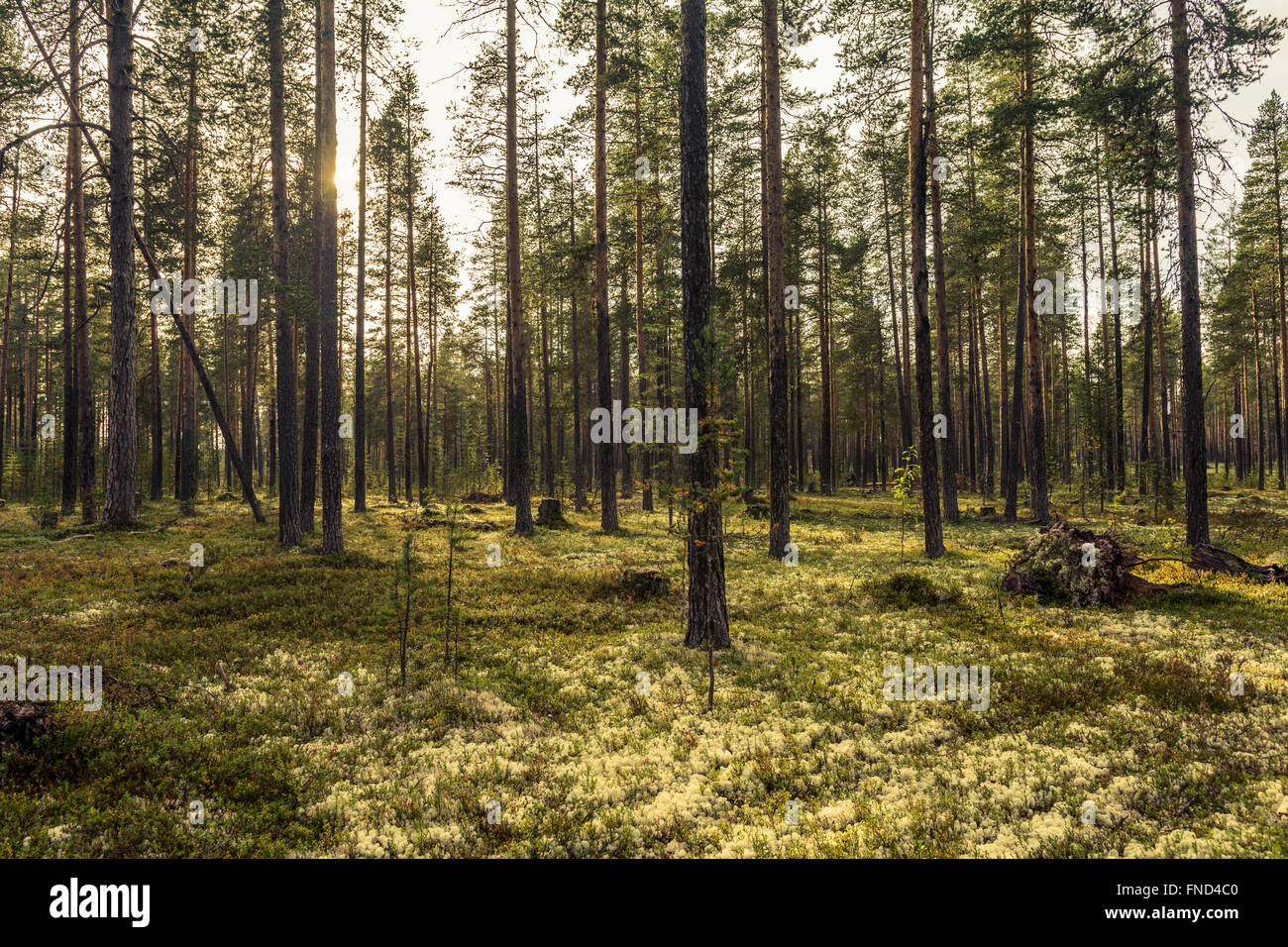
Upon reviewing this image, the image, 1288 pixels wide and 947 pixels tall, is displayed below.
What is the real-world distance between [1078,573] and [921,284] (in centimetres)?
753

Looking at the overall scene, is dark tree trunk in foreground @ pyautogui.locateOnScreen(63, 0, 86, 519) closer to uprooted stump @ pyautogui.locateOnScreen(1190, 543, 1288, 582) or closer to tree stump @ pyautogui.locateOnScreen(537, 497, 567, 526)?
tree stump @ pyautogui.locateOnScreen(537, 497, 567, 526)

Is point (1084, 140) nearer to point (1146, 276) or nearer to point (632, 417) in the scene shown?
point (1146, 276)

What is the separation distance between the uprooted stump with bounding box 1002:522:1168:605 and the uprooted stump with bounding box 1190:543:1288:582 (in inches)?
81.1

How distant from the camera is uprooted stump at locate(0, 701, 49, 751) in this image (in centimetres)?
452

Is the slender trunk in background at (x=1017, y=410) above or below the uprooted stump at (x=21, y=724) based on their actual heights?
above

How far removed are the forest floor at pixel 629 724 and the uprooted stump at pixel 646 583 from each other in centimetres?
29

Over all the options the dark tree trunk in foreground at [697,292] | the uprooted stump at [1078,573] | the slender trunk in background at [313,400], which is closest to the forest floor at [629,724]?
the uprooted stump at [1078,573]

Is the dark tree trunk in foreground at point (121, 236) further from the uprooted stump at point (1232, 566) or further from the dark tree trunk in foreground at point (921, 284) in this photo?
the uprooted stump at point (1232, 566)

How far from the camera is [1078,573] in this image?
385 inches

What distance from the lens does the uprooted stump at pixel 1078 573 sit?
9.54m

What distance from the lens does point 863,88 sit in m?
14.6

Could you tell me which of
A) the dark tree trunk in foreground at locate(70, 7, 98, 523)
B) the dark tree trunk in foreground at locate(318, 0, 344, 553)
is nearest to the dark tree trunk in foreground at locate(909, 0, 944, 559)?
the dark tree trunk in foreground at locate(318, 0, 344, 553)

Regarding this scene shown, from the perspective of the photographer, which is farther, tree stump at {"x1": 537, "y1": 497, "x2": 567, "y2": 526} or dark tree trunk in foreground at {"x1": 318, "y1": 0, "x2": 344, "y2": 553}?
tree stump at {"x1": 537, "y1": 497, "x2": 567, "y2": 526}

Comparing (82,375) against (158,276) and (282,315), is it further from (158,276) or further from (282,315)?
(282,315)
